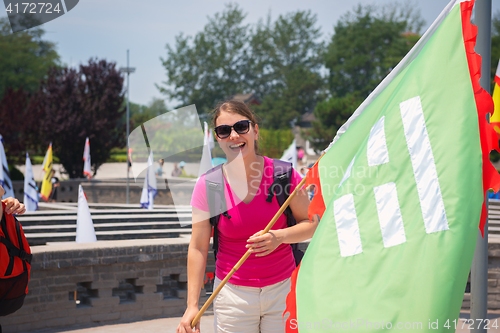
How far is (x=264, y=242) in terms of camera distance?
3.14 m

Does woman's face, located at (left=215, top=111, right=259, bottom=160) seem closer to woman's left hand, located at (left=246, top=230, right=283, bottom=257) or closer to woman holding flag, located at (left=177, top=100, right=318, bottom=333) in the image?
woman holding flag, located at (left=177, top=100, right=318, bottom=333)

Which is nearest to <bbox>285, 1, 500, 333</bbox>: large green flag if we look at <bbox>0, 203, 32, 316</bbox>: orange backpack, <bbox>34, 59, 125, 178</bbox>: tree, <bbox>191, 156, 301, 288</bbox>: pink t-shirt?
<bbox>191, 156, 301, 288</bbox>: pink t-shirt

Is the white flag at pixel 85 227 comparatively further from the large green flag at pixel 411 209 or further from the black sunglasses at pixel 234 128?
the large green flag at pixel 411 209

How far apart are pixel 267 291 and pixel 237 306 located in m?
0.17

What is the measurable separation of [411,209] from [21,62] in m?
84.9

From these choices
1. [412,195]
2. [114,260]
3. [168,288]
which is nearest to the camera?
[412,195]

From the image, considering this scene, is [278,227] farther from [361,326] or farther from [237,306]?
[361,326]

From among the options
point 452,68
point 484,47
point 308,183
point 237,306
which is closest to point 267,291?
point 237,306

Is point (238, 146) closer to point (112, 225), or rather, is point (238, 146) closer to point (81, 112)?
point (112, 225)

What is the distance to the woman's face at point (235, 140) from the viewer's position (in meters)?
3.37

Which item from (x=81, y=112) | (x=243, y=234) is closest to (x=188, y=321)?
(x=243, y=234)

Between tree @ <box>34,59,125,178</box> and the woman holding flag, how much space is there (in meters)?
41.3

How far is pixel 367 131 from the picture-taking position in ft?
10.8

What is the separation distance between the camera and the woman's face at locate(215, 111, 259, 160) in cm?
337
